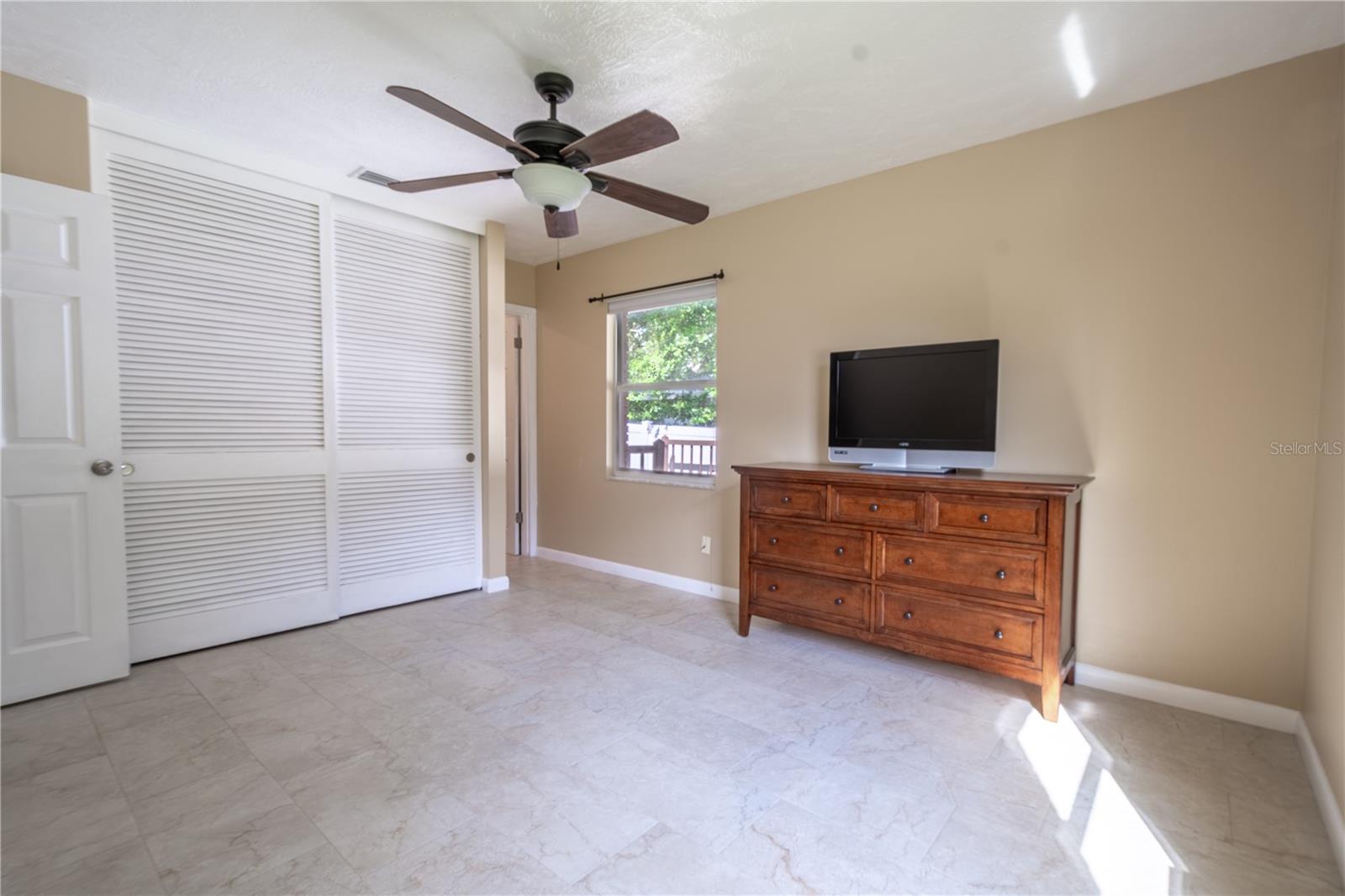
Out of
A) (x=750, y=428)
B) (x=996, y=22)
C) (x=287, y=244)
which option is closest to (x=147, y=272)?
(x=287, y=244)

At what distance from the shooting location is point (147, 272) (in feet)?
8.92

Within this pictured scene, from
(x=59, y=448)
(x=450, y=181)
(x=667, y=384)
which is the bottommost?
(x=59, y=448)

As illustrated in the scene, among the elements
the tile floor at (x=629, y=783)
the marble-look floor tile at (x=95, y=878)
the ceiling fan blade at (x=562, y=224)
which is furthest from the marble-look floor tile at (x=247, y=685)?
the ceiling fan blade at (x=562, y=224)

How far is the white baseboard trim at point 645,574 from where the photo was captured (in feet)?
12.7

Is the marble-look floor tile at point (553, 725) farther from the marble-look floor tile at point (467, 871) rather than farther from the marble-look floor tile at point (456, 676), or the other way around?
the marble-look floor tile at point (467, 871)

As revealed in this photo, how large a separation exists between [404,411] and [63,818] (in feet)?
7.76

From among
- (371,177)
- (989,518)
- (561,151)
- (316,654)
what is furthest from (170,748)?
(989,518)

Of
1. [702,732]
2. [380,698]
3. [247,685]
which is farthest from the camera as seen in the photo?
[247,685]

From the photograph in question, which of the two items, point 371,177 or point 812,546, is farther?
point 371,177

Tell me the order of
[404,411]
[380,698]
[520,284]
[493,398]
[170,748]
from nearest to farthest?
1. [170,748]
2. [380,698]
3. [404,411]
4. [493,398]
5. [520,284]

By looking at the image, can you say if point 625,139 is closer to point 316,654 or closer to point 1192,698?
point 316,654

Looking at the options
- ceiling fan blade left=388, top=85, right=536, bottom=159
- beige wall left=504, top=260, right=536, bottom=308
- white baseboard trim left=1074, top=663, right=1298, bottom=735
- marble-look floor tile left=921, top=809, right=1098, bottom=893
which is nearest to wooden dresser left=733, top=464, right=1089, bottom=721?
white baseboard trim left=1074, top=663, right=1298, bottom=735

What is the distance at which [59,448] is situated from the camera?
2412mm

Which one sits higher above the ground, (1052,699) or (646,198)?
(646,198)
